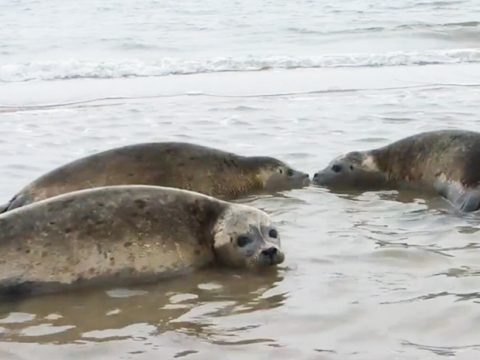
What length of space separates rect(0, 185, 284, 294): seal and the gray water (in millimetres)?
95

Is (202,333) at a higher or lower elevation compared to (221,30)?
lower

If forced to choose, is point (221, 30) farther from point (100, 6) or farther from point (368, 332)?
point (368, 332)

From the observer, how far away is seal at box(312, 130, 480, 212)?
6.16m

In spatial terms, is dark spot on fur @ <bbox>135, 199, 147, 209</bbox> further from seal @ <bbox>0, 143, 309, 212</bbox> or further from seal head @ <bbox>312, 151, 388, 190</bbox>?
seal head @ <bbox>312, 151, 388, 190</bbox>

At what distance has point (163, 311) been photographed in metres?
3.95

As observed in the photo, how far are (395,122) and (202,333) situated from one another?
5.51 metres

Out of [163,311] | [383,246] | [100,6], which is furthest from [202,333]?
[100,6]

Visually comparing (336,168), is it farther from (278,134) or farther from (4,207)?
(4,207)

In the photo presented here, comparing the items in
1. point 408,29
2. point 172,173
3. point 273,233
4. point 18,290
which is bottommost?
point 18,290

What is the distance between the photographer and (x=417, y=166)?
6.62m

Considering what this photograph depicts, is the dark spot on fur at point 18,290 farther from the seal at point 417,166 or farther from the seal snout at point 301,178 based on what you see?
the seal at point 417,166

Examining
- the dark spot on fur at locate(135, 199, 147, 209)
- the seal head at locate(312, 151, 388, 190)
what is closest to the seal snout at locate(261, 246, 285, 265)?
the dark spot on fur at locate(135, 199, 147, 209)

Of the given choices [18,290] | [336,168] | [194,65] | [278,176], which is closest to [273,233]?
[18,290]

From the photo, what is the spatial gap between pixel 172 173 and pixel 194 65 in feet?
27.9
